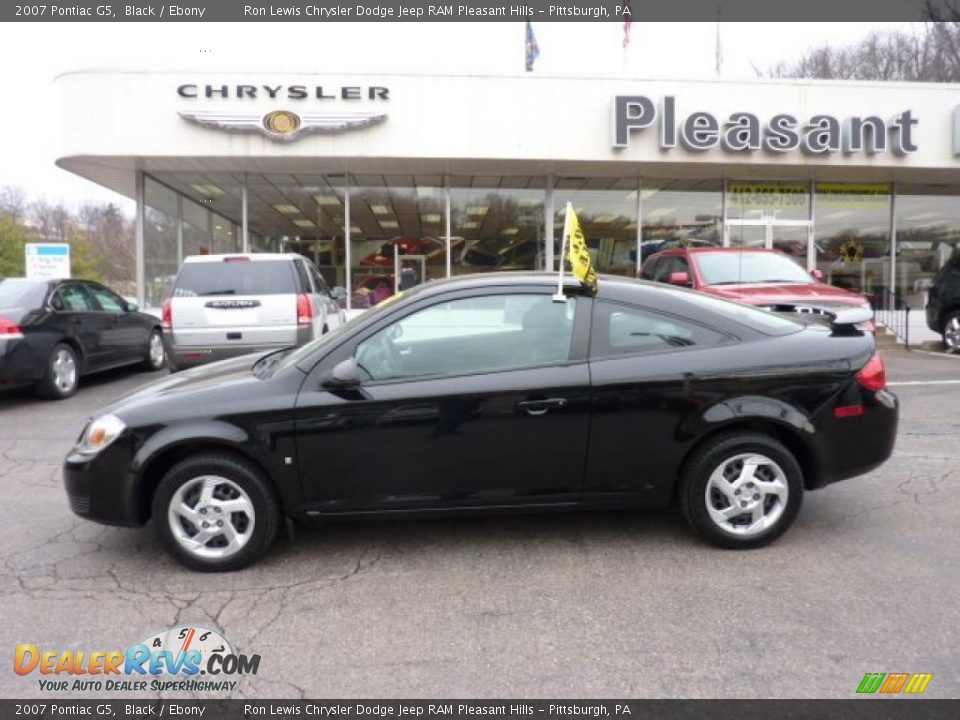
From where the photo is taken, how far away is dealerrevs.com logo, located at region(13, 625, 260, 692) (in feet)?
9.09

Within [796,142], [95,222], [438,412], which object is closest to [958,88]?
[796,142]

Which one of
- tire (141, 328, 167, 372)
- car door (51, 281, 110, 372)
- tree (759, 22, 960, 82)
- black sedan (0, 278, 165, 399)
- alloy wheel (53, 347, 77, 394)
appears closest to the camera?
black sedan (0, 278, 165, 399)

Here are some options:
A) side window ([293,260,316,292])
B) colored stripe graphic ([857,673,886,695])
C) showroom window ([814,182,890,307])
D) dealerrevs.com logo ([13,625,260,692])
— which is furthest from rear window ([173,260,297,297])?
showroom window ([814,182,890,307])

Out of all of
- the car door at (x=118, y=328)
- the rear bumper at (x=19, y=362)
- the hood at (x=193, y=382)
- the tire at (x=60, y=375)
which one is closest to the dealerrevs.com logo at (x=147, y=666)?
the hood at (x=193, y=382)

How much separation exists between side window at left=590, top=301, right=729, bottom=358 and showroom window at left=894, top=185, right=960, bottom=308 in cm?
1604

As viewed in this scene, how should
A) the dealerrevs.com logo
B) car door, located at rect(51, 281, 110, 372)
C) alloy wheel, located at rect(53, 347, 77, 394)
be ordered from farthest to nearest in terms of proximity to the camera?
car door, located at rect(51, 281, 110, 372) → alloy wheel, located at rect(53, 347, 77, 394) → the dealerrevs.com logo

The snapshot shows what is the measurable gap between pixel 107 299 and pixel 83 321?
97 cm

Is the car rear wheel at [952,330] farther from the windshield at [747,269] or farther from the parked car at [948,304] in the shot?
the windshield at [747,269]

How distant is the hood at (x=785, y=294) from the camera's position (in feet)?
26.9

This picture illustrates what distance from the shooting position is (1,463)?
5.89 meters

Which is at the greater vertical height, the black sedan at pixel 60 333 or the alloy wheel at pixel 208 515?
the black sedan at pixel 60 333

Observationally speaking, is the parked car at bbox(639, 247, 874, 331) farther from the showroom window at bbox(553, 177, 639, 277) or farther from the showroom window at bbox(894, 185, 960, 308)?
the showroom window at bbox(894, 185, 960, 308)

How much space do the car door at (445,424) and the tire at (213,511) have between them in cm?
26

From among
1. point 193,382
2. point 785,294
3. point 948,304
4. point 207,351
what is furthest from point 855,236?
point 193,382
